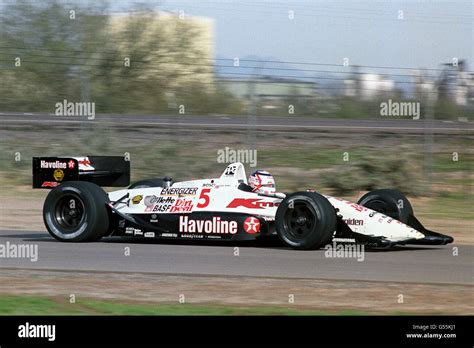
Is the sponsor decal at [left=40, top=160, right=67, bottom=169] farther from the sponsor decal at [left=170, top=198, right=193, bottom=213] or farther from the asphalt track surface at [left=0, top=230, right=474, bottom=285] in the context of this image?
the sponsor decal at [left=170, top=198, right=193, bottom=213]

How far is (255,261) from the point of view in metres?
11.8

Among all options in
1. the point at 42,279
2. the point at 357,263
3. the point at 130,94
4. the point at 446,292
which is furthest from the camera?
the point at 130,94

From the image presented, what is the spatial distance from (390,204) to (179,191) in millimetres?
2854

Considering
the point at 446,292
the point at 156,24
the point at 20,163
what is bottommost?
the point at 446,292

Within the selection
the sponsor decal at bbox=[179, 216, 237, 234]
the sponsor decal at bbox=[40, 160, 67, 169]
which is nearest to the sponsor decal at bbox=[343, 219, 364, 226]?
the sponsor decal at bbox=[179, 216, 237, 234]

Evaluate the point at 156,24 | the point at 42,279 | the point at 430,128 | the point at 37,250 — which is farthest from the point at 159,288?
the point at 156,24

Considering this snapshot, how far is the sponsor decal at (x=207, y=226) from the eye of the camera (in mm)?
12891

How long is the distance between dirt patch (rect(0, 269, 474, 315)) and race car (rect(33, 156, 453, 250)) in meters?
2.01

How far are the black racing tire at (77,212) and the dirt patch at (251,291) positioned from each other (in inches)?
93.9

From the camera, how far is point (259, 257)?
1215 centimetres

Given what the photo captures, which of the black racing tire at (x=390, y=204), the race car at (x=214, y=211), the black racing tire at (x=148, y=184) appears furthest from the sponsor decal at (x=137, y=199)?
the black racing tire at (x=390, y=204)

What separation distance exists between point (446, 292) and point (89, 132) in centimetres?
1385

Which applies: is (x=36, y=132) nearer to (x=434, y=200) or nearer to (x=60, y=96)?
(x=60, y=96)

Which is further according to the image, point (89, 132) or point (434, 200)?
point (89, 132)
